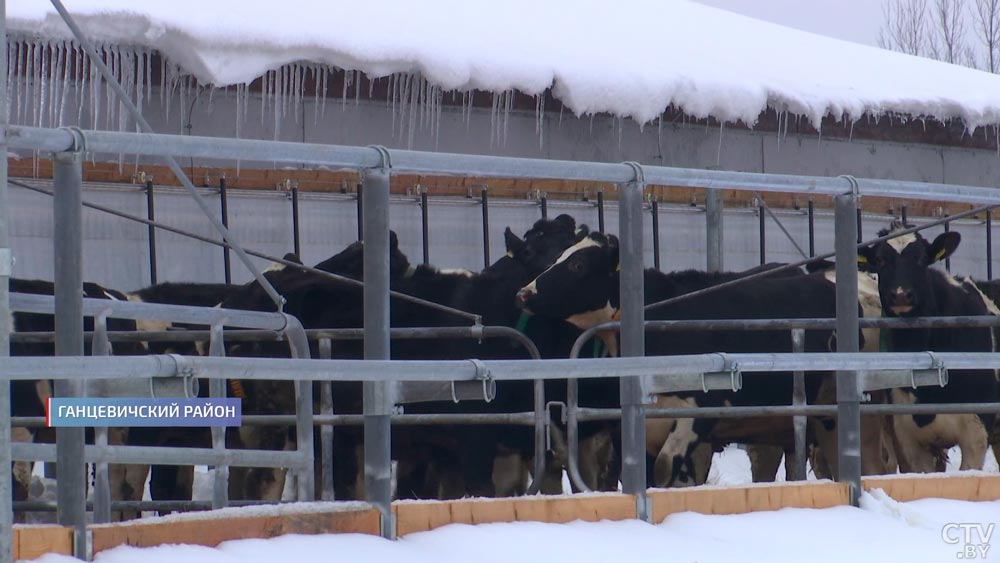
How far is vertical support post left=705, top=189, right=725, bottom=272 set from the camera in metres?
13.0

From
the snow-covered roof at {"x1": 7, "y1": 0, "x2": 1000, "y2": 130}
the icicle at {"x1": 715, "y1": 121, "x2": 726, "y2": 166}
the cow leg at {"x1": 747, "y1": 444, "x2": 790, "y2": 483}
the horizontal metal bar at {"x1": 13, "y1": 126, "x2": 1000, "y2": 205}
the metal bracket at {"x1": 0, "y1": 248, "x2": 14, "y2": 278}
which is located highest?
the snow-covered roof at {"x1": 7, "y1": 0, "x2": 1000, "y2": 130}

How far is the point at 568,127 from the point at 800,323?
18.1 ft

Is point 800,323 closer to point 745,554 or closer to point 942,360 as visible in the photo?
point 942,360

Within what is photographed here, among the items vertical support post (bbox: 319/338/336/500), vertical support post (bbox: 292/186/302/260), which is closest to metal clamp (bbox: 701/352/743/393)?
vertical support post (bbox: 319/338/336/500)

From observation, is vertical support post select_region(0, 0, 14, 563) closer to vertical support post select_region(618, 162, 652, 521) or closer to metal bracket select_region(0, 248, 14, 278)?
metal bracket select_region(0, 248, 14, 278)

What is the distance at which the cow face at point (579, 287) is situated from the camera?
9.35 metres

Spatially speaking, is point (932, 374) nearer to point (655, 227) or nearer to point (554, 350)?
point (554, 350)

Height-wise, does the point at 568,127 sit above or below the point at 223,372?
above

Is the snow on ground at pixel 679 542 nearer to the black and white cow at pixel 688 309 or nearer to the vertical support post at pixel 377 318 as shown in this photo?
the vertical support post at pixel 377 318

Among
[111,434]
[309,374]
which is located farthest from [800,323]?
[111,434]

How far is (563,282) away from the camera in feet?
30.7

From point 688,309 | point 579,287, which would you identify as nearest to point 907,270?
point 688,309

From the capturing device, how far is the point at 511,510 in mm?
→ 4660

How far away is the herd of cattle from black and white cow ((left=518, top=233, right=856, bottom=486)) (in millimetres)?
10
